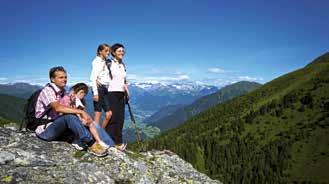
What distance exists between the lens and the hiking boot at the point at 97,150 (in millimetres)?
12664

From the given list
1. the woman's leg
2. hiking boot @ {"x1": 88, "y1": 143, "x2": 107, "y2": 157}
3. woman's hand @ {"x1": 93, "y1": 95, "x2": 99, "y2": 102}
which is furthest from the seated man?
the woman's leg

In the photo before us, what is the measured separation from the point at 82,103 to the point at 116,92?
180cm

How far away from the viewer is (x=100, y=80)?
628 inches

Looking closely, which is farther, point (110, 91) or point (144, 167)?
point (110, 91)

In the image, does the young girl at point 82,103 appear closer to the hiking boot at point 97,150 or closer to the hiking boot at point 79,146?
the hiking boot at point 97,150

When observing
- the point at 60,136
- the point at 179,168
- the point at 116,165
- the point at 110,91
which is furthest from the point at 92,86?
→ the point at 179,168

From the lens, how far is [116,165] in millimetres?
12844

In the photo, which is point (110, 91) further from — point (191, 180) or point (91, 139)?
point (191, 180)

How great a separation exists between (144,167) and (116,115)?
3.24m

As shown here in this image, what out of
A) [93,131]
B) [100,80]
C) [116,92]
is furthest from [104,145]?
[100,80]

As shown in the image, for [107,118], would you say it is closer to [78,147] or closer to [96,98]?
[96,98]

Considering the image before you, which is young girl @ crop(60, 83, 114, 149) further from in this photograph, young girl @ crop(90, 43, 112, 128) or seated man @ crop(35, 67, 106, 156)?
young girl @ crop(90, 43, 112, 128)

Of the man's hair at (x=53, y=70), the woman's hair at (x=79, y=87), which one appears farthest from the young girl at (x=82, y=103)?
the man's hair at (x=53, y=70)

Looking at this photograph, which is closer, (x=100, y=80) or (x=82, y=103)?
(x=82, y=103)
